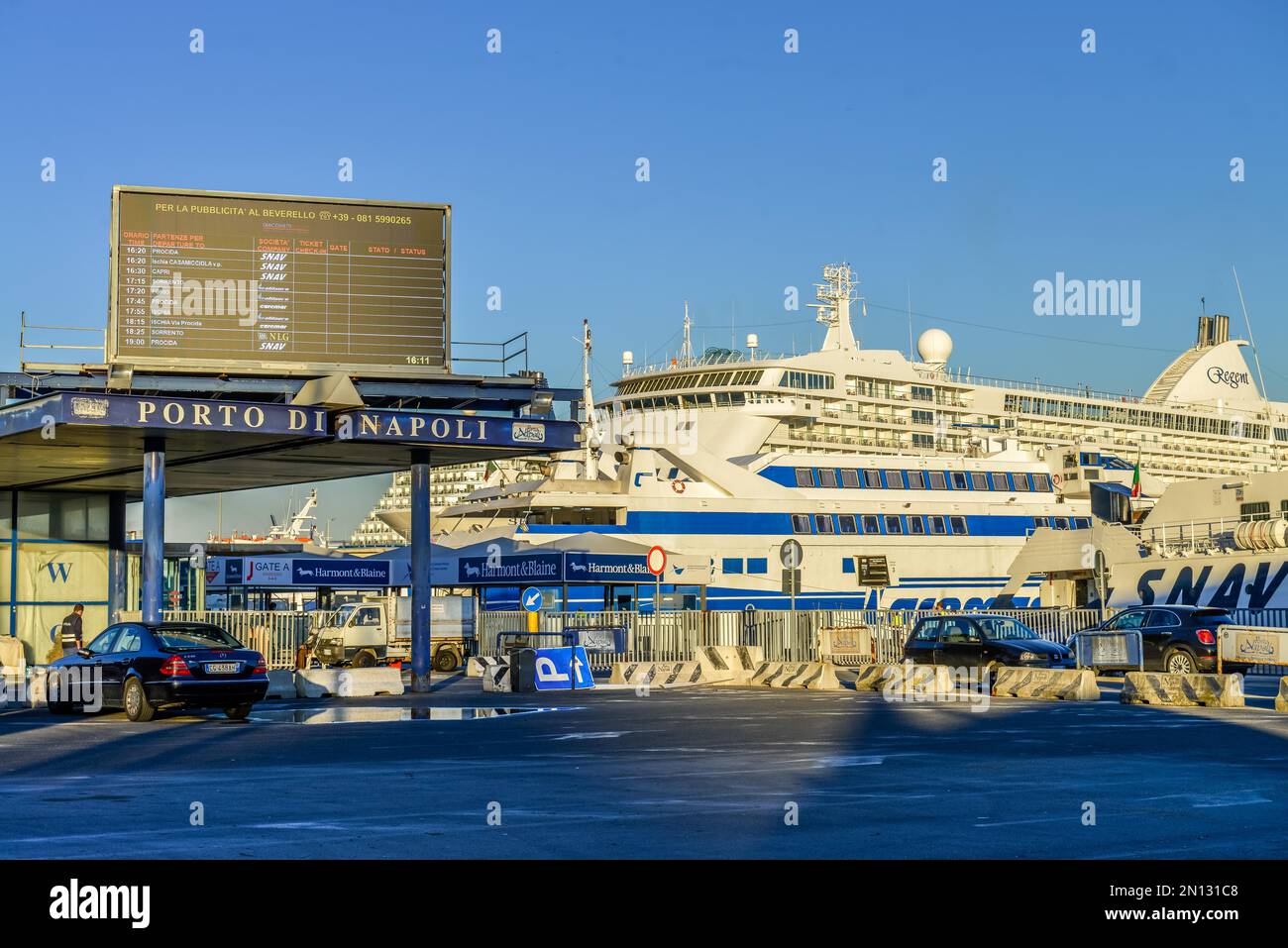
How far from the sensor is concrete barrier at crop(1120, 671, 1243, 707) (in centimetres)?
2148

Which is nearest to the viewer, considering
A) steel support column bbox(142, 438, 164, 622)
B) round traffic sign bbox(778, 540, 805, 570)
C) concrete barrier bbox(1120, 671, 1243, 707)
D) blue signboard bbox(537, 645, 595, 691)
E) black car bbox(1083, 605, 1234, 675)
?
concrete barrier bbox(1120, 671, 1243, 707)

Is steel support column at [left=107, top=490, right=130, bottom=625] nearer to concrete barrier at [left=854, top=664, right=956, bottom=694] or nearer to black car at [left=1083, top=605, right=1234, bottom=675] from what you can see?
concrete barrier at [left=854, top=664, right=956, bottom=694]

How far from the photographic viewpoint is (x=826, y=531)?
195 ft

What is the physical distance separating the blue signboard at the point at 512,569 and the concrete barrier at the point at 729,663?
6955 millimetres

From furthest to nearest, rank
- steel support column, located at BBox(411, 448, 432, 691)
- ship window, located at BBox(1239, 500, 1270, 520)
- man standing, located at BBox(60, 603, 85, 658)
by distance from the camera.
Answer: ship window, located at BBox(1239, 500, 1270, 520)
man standing, located at BBox(60, 603, 85, 658)
steel support column, located at BBox(411, 448, 432, 691)

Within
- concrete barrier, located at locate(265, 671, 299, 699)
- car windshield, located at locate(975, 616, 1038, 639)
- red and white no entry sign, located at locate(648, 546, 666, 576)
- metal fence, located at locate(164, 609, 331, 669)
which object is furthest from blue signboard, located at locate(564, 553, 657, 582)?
concrete barrier, located at locate(265, 671, 299, 699)

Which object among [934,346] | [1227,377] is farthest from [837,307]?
[1227,377]

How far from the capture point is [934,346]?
272ft

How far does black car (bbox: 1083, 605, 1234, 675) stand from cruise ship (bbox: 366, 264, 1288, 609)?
16252 mm

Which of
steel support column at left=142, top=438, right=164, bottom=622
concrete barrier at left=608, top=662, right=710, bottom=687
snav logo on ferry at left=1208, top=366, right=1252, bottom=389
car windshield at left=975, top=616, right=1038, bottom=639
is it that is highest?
snav logo on ferry at left=1208, top=366, right=1252, bottom=389

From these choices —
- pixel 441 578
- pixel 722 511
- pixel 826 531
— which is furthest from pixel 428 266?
pixel 826 531

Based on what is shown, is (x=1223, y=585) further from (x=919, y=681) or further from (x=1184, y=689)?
(x=1184, y=689)

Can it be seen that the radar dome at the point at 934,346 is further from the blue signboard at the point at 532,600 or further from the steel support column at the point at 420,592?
the steel support column at the point at 420,592

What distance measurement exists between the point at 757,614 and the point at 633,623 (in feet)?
9.65
